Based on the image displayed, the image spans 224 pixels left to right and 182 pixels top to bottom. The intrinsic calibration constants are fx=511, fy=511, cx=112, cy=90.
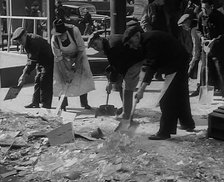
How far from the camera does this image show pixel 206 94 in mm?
8180

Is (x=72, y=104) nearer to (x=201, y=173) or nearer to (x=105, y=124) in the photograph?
(x=105, y=124)

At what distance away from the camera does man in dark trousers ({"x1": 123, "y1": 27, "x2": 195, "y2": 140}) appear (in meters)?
6.09

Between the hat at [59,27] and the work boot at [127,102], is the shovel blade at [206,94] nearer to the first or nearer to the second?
the work boot at [127,102]

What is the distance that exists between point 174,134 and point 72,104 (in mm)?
2874

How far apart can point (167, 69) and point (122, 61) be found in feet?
2.32

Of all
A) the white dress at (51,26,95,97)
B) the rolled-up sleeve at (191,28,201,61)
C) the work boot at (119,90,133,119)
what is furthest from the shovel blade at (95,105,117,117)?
the rolled-up sleeve at (191,28,201,61)

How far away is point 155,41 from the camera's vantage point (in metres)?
6.12

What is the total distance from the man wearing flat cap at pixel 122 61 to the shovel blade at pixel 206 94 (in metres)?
1.33

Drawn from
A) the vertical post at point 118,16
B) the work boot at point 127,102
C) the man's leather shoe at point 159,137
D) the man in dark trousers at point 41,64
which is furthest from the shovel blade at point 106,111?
the vertical post at point 118,16

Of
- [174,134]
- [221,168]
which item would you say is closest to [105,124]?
[174,134]

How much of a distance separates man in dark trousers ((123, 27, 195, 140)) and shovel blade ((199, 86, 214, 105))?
139cm

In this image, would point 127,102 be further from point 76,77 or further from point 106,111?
Answer: point 76,77

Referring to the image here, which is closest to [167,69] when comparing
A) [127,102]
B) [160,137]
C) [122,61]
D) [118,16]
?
[122,61]

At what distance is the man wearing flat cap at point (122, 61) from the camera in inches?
257
